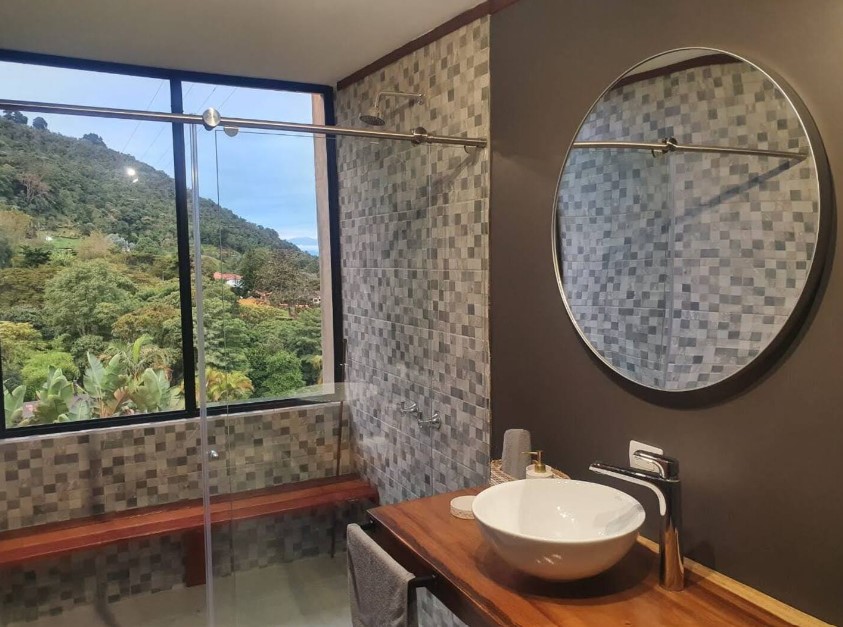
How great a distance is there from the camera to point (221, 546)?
2.65 metres

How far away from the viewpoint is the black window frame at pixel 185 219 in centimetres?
283

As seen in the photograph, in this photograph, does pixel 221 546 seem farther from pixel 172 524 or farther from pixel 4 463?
pixel 4 463

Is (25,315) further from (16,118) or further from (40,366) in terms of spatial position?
(16,118)

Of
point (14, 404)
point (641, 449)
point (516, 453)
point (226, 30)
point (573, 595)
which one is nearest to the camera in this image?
point (573, 595)

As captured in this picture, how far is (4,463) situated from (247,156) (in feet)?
5.83

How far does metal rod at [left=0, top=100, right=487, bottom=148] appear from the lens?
1.88 metres

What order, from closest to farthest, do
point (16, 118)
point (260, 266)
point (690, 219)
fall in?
point (690, 219) < point (260, 266) < point (16, 118)

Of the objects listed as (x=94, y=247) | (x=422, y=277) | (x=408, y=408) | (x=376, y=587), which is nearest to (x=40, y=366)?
(x=94, y=247)

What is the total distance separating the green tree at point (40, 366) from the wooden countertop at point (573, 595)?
2.12 m

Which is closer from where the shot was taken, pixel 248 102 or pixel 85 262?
pixel 85 262

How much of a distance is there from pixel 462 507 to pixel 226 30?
1.98 metres

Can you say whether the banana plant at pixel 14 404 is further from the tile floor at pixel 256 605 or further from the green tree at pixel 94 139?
the green tree at pixel 94 139

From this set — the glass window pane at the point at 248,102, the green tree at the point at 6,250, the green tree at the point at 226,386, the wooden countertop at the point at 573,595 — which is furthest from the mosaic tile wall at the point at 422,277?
the green tree at the point at 6,250

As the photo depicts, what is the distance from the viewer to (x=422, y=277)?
2.59 meters
